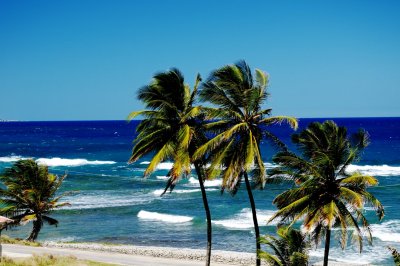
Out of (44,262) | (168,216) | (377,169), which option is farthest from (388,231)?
(377,169)

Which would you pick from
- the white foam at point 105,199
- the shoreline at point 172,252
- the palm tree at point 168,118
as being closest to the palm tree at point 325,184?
the palm tree at point 168,118

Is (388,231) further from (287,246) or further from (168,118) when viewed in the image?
(168,118)

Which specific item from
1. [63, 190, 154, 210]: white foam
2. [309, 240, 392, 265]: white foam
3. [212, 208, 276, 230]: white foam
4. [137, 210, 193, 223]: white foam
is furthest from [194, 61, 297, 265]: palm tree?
[63, 190, 154, 210]: white foam

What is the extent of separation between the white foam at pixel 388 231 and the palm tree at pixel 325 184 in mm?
21674

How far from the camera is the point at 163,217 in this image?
4709cm

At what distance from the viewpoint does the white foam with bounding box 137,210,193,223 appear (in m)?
46.0

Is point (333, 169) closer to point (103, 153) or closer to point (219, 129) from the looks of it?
point (219, 129)

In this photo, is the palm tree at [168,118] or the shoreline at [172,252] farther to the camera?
the shoreline at [172,252]

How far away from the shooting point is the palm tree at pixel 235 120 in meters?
16.8

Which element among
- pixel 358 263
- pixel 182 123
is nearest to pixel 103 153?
pixel 358 263

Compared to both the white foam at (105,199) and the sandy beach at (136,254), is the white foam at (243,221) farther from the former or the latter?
the white foam at (105,199)

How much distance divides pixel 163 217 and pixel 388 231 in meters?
19.6

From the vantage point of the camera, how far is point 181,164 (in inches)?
711

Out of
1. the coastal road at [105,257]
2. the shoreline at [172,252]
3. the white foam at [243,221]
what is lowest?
the shoreline at [172,252]
